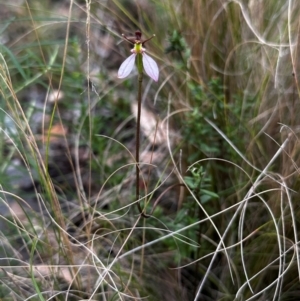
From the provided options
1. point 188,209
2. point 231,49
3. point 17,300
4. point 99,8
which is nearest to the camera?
point 17,300

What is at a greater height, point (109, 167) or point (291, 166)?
point (291, 166)

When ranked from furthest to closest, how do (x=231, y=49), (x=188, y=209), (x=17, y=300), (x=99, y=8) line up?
(x=99, y=8) → (x=231, y=49) → (x=188, y=209) → (x=17, y=300)

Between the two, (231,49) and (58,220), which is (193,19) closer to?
(231,49)

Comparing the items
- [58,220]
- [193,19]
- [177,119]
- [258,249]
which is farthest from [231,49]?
[58,220]

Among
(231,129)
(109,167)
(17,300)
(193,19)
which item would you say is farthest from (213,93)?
(17,300)

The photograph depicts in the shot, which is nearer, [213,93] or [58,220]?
[58,220]

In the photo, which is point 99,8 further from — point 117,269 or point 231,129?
point 117,269

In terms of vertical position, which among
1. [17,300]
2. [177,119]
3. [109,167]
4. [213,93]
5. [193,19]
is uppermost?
[193,19]
